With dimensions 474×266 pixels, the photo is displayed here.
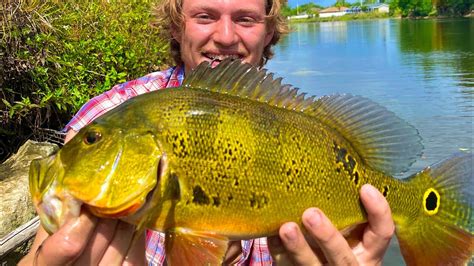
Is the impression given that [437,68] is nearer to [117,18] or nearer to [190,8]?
[117,18]

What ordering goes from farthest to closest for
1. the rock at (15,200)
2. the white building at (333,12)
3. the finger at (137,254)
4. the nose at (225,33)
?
1. the white building at (333,12)
2. the rock at (15,200)
3. the nose at (225,33)
4. the finger at (137,254)

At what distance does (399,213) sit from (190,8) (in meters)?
1.74

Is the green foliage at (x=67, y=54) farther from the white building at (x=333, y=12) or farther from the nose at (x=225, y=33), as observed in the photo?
the white building at (x=333, y=12)

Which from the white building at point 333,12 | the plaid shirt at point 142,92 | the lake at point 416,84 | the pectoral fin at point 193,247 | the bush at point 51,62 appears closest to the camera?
the pectoral fin at point 193,247

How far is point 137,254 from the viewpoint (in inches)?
84.6

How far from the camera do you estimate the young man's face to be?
3.07m

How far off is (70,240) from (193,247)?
41 cm

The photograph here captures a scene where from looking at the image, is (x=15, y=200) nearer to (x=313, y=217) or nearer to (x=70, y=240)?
(x=70, y=240)

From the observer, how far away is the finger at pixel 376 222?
78.4 inches

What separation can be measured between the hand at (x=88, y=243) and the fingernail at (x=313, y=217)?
630 mm

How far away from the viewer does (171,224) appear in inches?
70.0

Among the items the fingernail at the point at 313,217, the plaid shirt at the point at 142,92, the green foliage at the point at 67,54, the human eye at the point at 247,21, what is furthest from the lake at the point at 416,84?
the fingernail at the point at 313,217

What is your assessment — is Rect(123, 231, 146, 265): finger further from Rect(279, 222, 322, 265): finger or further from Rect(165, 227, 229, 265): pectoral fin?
Rect(279, 222, 322, 265): finger

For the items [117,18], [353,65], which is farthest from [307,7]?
[117,18]
